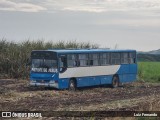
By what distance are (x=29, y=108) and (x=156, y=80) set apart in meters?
24.8

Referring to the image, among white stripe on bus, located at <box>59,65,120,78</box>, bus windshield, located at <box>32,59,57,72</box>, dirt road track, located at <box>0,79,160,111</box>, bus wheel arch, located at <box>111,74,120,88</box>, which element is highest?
bus windshield, located at <box>32,59,57,72</box>

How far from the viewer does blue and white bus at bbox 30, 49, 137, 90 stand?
29.8 metres

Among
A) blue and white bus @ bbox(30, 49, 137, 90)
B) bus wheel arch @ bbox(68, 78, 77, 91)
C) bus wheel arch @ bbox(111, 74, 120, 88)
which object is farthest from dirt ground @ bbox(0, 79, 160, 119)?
bus wheel arch @ bbox(111, 74, 120, 88)

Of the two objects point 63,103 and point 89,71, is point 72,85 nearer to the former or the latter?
point 89,71

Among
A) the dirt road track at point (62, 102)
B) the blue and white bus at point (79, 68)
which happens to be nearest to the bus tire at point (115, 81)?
the blue and white bus at point (79, 68)

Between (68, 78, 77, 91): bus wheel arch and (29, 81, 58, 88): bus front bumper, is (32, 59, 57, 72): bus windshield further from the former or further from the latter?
(68, 78, 77, 91): bus wheel arch

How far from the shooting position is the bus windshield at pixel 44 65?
97.7 feet

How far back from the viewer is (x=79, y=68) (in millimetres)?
→ 31328

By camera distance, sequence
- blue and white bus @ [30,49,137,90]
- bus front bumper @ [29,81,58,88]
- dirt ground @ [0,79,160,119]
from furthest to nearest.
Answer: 1. blue and white bus @ [30,49,137,90]
2. bus front bumper @ [29,81,58,88]
3. dirt ground @ [0,79,160,119]

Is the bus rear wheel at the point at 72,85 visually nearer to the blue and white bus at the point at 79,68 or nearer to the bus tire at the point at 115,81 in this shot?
the blue and white bus at the point at 79,68

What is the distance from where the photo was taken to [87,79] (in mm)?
32344

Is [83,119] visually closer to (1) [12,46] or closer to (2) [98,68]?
(2) [98,68]

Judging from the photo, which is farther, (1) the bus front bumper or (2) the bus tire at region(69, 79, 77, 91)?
(2) the bus tire at region(69, 79, 77, 91)

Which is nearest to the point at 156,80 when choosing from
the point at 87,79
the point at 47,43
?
the point at 47,43
